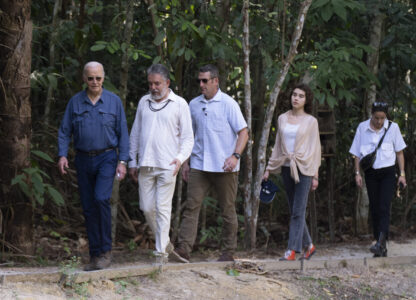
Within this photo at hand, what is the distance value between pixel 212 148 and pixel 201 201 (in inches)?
25.1

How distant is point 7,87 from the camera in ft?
26.0

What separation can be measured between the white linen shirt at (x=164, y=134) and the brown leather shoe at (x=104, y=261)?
963mm

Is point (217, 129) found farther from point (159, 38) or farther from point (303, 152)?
point (159, 38)

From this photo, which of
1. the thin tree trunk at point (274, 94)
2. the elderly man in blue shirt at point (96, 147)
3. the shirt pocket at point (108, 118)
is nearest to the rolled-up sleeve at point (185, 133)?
the elderly man in blue shirt at point (96, 147)

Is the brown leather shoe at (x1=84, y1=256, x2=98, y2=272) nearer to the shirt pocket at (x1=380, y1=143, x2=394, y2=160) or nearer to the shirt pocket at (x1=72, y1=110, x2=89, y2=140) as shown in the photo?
the shirt pocket at (x1=72, y1=110, x2=89, y2=140)

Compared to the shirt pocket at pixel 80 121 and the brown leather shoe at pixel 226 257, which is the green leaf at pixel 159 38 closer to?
the shirt pocket at pixel 80 121

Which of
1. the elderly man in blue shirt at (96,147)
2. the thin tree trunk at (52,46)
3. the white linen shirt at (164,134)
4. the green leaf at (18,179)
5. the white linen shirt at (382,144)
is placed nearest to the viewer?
the elderly man in blue shirt at (96,147)

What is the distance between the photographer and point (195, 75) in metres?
11.6

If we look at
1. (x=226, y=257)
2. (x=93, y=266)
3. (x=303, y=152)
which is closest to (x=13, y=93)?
(x=93, y=266)

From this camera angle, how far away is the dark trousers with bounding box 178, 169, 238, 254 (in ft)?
24.9

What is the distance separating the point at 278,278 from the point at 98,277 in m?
Answer: 2.25

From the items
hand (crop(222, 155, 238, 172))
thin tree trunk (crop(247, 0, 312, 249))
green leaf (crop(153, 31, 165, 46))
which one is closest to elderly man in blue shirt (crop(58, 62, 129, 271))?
hand (crop(222, 155, 238, 172))

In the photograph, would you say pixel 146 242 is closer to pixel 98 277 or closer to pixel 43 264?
pixel 43 264

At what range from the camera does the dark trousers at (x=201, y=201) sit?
7.59m
